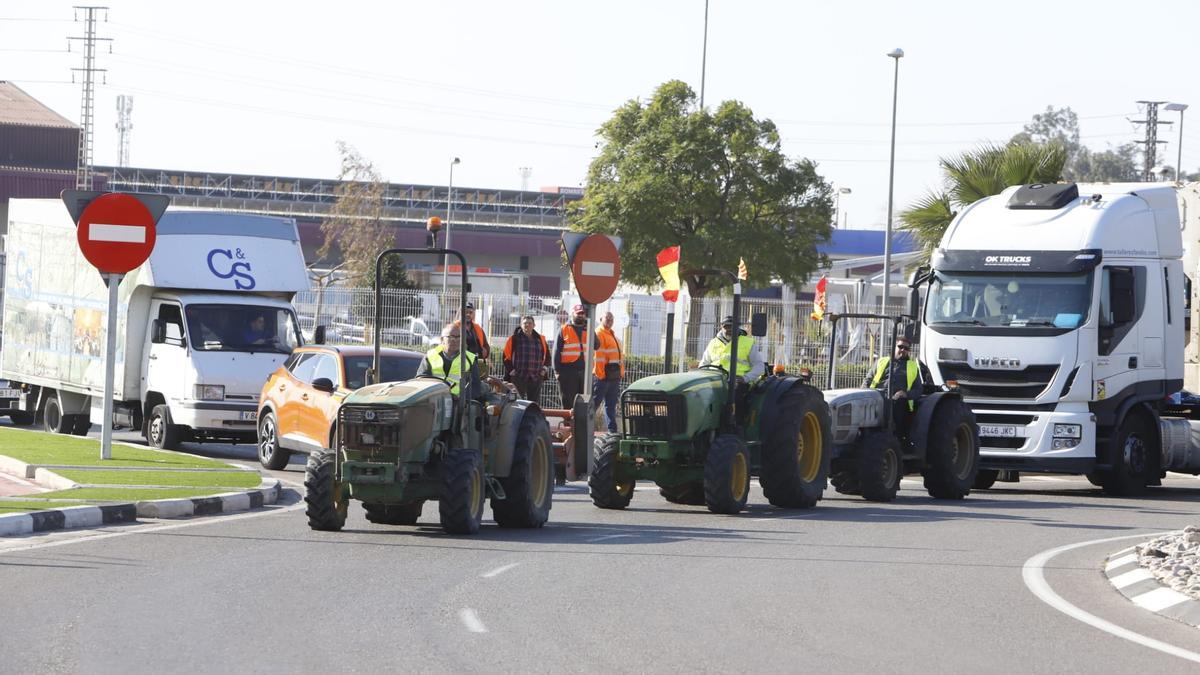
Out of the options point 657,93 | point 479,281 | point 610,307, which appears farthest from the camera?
point 479,281

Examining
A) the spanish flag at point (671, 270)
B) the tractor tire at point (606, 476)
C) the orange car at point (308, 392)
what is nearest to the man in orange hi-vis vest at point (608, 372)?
the spanish flag at point (671, 270)

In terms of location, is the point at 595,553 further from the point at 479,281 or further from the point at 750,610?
the point at 479,281

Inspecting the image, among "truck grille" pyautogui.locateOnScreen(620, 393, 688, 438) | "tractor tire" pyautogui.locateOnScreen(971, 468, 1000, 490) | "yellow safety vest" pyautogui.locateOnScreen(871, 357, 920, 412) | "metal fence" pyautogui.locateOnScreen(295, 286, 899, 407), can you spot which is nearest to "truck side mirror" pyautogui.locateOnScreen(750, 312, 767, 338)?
"truck grille" pyautogui.locateOnScreen(620, 393, 688, 438)

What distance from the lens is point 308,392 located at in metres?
20.6

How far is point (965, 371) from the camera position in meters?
21.3

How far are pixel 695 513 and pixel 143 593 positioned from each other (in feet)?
25.0

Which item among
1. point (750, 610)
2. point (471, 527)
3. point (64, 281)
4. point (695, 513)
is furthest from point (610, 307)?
point (750, 610)

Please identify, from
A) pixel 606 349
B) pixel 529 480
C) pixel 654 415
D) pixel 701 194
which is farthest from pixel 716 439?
pixel 701 194

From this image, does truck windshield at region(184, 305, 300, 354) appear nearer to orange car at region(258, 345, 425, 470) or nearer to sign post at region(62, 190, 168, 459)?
orange car at region(258, 345, 425, 470)

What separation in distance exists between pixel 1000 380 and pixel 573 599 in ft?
38.3

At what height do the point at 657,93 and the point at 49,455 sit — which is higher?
the point at 657,93

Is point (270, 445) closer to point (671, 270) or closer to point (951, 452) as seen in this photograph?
point (671, 270)

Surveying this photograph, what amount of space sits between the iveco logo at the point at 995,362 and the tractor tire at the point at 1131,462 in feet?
5.00

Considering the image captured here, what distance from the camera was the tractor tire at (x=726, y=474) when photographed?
16453 mm
